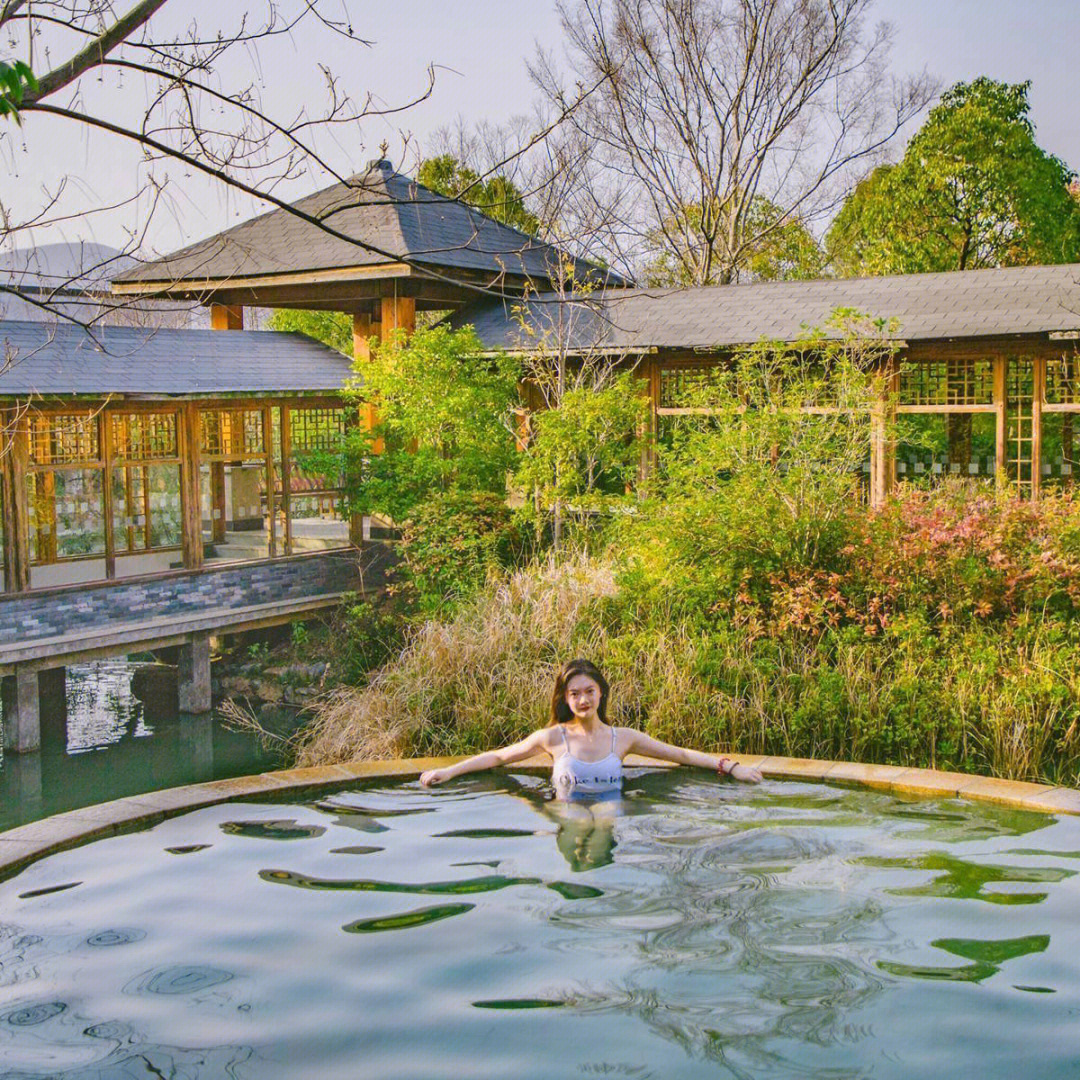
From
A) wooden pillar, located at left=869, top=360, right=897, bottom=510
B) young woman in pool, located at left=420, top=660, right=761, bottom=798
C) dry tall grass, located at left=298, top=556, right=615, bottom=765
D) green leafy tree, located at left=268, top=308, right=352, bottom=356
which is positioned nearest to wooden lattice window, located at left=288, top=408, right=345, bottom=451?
dry tall grass, located at left=298, top=556, right=615, bottom=765

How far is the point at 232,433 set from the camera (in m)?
16.4

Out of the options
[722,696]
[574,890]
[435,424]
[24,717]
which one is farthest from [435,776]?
[435,424]

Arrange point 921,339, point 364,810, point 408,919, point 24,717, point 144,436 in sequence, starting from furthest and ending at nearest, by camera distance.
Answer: point 921,339, point 144,436, point 24,717, point 364,810, point 408,919

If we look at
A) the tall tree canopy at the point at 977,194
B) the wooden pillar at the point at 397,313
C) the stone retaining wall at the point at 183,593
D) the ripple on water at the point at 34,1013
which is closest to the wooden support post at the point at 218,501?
the stone retaining wall at the point at 183,593

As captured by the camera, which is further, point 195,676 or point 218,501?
point 218,501

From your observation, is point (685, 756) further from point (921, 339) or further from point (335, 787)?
point (921, 339)

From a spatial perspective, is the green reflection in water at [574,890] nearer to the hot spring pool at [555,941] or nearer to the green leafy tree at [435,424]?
the hot spring pool at [555,941]

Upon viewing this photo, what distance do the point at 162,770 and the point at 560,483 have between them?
15.9ft

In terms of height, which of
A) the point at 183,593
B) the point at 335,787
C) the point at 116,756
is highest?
the point at 183,593

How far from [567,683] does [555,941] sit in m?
2.08

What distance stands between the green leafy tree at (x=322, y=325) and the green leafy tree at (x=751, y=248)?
680cm

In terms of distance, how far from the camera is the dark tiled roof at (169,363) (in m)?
13.7

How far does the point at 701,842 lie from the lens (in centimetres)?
626

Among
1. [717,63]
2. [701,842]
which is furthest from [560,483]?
[717,63]
